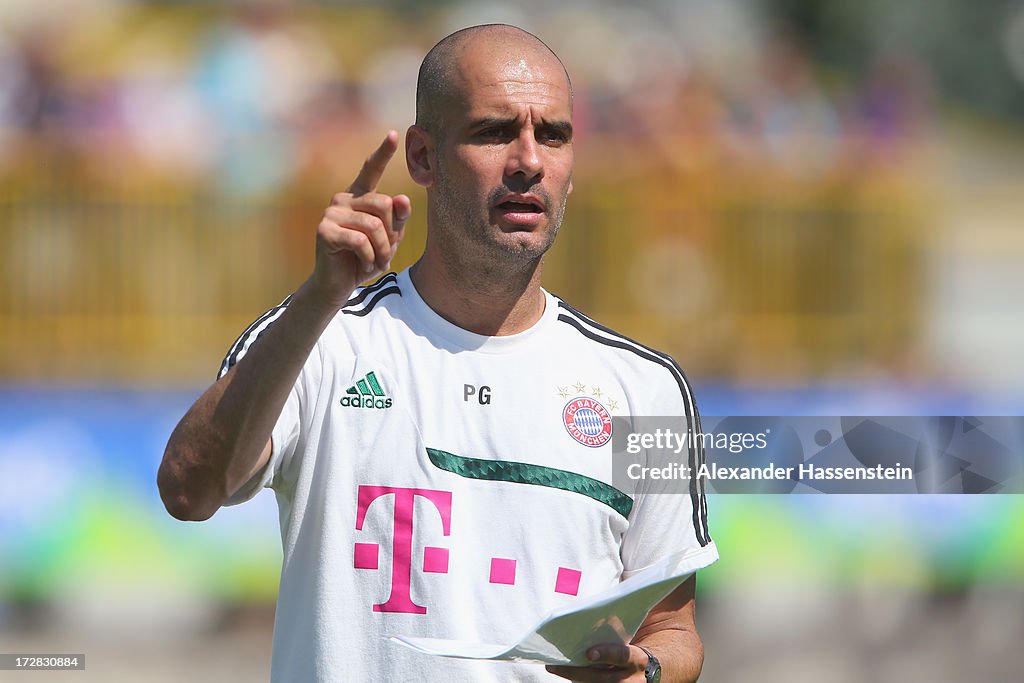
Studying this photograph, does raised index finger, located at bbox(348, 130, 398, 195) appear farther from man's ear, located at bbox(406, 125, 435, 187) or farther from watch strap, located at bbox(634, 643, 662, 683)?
watch strap, located at bbox(634, 643, 662, 683)

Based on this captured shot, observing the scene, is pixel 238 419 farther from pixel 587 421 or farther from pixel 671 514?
pixel 671 514

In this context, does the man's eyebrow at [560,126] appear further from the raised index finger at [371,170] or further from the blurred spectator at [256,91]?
the blurred spectator at [256,91]

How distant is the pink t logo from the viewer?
282cm

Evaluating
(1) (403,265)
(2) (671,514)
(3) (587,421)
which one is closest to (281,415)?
(3) (587,421)

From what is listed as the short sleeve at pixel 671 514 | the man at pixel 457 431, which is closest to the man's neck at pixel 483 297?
the man at pixel 457 431

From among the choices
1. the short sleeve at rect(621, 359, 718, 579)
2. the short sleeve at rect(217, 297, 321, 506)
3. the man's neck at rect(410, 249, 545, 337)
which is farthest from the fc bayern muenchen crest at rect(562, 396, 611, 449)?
the short sleeve at rect(217, 297, 321, 506)

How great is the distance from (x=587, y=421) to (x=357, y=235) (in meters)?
0.82

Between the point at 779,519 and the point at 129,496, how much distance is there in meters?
3.54

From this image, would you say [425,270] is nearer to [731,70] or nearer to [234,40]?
[234,40]

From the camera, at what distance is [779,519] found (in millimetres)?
7379

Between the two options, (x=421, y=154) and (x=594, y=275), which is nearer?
(x=421, y=154)

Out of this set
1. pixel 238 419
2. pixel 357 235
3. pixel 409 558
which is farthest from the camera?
pixel 409 558

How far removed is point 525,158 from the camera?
297 cm

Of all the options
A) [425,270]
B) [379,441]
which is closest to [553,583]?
[379,441]
